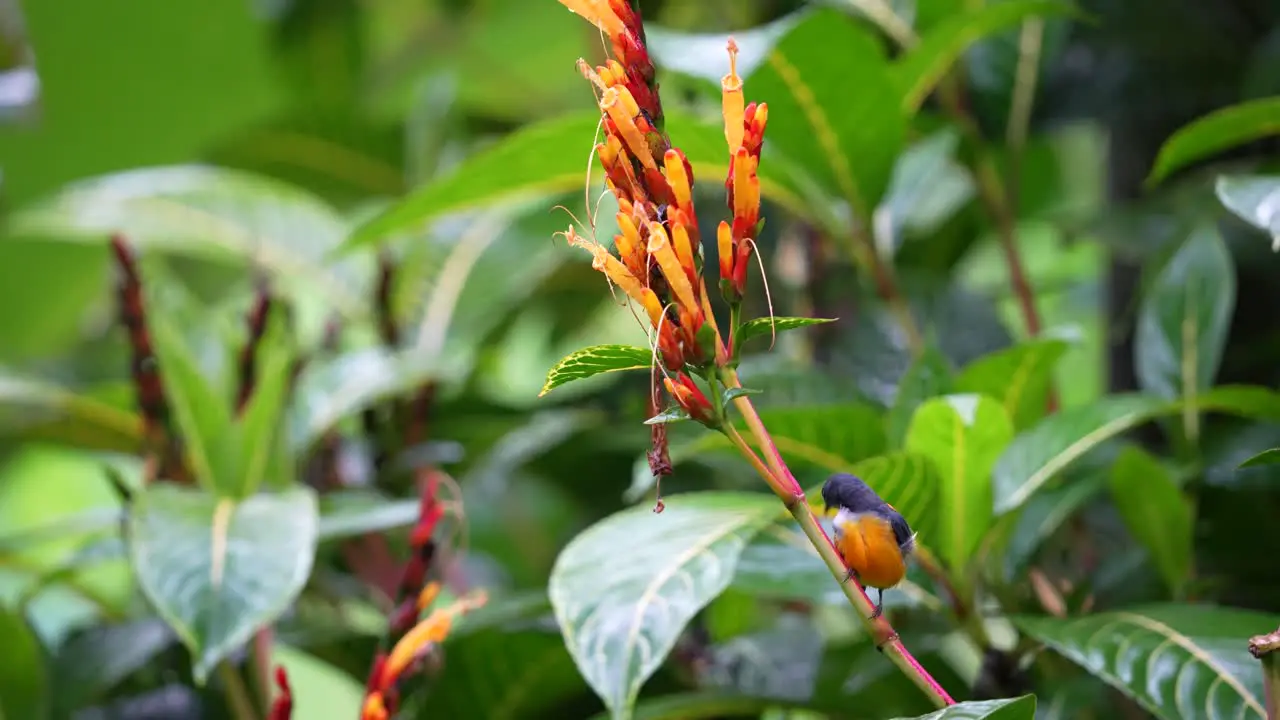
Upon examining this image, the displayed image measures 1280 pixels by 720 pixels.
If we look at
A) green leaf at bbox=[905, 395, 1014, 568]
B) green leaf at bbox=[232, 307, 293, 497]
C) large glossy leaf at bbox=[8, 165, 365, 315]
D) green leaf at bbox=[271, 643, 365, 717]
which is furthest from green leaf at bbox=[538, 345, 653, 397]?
green leaf at bbox=[271, 643, 365, 717]

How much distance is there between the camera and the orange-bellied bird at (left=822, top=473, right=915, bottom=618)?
1.20ft

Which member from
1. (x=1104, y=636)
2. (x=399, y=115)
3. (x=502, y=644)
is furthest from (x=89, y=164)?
(x=1104, y=636)

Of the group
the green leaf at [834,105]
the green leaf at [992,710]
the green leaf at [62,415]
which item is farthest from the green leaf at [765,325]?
the green leaf at [62,415]

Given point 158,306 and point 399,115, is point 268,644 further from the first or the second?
point 399,115

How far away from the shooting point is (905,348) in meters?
0.94

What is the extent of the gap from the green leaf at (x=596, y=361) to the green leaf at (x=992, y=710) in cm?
16

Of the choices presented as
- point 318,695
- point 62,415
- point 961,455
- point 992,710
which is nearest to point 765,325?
point 992,710

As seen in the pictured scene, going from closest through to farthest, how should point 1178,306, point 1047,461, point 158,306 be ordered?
point 1047,461, point 1178,306, point 158,306

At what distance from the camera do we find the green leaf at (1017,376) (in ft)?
2.17

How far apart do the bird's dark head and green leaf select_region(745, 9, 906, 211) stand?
1.28 feet

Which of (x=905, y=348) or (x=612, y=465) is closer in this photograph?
(x=905, y=348)

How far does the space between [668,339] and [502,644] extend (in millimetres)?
456

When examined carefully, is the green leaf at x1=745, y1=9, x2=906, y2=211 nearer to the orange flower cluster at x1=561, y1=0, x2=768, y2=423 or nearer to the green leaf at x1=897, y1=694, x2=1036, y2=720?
the orange flower cluster at x1=561, y1=0, x2=768, y2=423

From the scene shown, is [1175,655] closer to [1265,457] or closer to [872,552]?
[1265,457]
